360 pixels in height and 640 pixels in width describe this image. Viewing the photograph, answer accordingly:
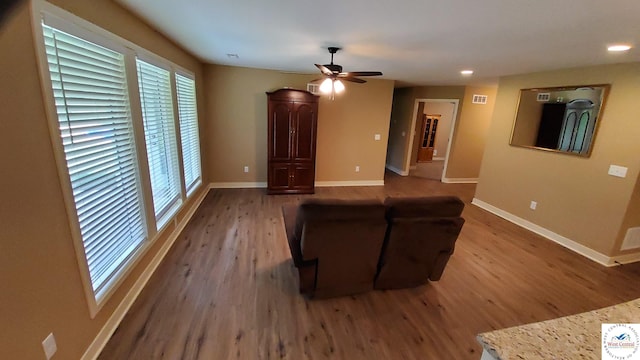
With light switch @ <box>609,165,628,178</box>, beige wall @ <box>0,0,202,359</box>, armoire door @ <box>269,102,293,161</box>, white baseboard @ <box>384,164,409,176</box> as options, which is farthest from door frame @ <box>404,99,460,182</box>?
beige wall @ <box>0,0,202,359</box>

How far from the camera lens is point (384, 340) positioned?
2037 mm

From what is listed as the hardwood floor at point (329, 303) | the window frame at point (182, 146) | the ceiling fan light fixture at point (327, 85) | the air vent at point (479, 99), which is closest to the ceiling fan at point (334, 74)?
the ceiling fan light fixture at point (327, 85)

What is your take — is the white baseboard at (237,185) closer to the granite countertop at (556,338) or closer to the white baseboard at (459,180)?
the white baseboard at (459,180)

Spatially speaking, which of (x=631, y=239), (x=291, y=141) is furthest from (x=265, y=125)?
(x=631, y=239)

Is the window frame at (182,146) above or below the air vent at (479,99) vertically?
below

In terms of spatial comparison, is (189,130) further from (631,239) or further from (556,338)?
(631,239)

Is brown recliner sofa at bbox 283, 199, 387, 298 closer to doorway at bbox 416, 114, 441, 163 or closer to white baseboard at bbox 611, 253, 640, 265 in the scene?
white baseboard at bbox 611, 253, 640, 265

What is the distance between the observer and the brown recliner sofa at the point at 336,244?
82.4 inches

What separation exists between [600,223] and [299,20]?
169 inches

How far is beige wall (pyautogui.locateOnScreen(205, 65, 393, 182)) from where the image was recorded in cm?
518

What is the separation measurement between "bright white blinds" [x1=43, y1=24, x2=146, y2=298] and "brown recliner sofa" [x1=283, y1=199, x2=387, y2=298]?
1372mm

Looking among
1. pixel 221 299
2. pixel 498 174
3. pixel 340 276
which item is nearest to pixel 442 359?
pixel 340 276

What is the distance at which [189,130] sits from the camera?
4.13 meters
